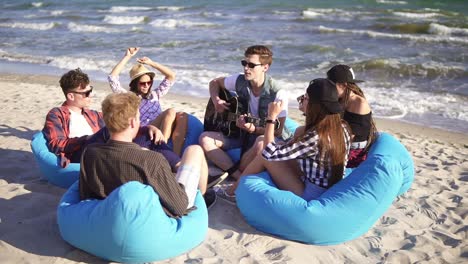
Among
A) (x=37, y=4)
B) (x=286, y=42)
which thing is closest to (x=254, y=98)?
(x=286, y=42)

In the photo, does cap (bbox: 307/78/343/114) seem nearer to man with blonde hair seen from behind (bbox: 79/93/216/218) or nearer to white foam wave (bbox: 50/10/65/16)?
man with blonde hair seen from behind (bbox: 79/93/216/218)

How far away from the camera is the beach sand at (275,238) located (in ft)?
12.0

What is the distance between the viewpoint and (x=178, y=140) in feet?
17.6

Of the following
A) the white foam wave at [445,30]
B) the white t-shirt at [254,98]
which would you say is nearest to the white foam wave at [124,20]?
the white foam wave at [445,30]

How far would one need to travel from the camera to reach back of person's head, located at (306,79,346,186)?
3723 mm

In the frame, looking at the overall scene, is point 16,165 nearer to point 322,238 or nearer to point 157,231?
point 157,231

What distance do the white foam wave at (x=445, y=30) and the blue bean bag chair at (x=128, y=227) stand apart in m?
15.4

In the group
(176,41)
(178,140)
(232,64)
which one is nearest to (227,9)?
(176,41)

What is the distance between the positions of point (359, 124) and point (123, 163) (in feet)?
7.55

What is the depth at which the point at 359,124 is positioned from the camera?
15.1ft

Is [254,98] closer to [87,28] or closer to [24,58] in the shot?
[24,58]

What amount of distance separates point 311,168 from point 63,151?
2.31 meters

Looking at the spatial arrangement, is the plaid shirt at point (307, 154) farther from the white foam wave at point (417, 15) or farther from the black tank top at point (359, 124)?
the white foam wave at point (417, 15)

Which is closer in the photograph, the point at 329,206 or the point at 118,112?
the point at 118,112
